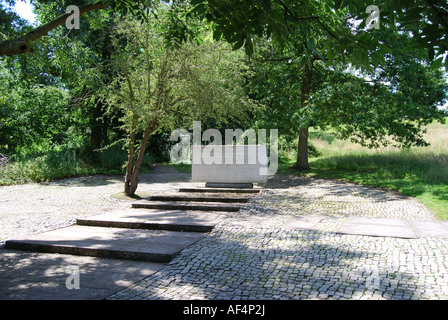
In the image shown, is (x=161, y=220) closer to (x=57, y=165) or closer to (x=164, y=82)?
(x=164, y=82)

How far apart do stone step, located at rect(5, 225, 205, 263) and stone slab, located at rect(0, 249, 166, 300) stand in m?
0.12

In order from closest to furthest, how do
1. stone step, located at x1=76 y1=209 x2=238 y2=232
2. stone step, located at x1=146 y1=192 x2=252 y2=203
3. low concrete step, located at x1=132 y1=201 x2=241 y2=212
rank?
stone step, located at x1=76 y1=209 x2=238 y2=232 → low concrete step, located at x1=132 y1=201 x2=241 y2=212 → stone step, located at x1=146 y1=192 x2=252 y2=203

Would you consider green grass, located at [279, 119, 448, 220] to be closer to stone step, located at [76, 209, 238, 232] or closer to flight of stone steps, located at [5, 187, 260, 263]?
stone step, located at [76, 209, 238, 232]

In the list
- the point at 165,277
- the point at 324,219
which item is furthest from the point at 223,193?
the point at 165,277

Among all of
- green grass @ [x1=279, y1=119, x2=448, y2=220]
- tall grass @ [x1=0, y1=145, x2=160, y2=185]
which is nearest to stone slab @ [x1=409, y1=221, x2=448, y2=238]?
green grass @ [x1=279, y1=119, x2=448, y2=220]

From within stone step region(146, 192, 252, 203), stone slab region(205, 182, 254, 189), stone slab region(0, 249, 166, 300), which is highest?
stone slab region(205, 182, 254, 189)

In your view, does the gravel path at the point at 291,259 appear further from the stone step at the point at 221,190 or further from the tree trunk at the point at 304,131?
the tree trunk at the point at 304,131

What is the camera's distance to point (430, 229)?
6363 millimetres

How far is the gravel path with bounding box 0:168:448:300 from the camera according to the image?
3807 millimetres

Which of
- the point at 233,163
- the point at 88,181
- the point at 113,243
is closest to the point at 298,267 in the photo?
the point at 113,243

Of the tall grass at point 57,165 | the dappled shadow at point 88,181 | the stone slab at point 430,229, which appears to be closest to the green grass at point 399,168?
the stone slab at point 430,229

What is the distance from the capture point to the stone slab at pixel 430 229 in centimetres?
598

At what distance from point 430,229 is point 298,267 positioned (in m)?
3.34

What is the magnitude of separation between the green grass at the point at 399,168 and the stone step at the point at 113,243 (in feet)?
19.3
